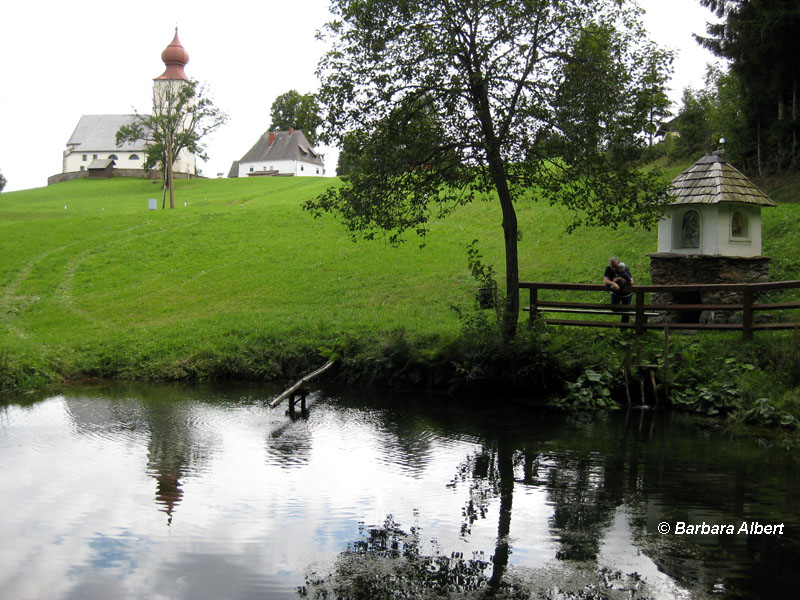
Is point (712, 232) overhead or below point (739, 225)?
below

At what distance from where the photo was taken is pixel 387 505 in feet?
34.2

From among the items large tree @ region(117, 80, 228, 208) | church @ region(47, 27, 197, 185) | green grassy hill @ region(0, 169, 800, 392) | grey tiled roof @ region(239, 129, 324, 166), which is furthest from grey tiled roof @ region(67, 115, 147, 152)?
green grassy hill @ region(0, 169, 800, 392)

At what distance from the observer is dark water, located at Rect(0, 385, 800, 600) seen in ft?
26.4

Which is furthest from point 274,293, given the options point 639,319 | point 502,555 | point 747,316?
point 502,555

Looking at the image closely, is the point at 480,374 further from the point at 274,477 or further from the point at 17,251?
the point at 17,251

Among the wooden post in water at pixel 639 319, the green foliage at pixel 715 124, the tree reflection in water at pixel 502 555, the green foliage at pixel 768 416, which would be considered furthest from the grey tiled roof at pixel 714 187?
the green foliage at pixel 715 124

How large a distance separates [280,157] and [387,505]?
97.2m

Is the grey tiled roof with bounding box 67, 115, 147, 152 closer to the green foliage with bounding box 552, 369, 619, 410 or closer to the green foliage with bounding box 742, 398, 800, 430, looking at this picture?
the green foliage with bounding box 552, 369, 619, 410

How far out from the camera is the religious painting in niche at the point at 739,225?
1991cm

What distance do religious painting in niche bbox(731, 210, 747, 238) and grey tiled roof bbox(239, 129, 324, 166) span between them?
8591 cm

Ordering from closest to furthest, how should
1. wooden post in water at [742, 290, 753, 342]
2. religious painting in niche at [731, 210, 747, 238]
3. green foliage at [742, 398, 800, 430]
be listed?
green foliage at [742, 398, 800, 430] → wooden post in water at [742, 290, 753, 342] → religious painting in niche at [731, 210, 747, 238]

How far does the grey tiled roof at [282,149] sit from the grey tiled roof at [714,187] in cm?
8530

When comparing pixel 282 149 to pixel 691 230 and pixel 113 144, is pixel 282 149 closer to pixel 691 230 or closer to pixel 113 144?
pixel 113 144

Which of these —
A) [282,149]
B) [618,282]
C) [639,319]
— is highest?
[282,149]
